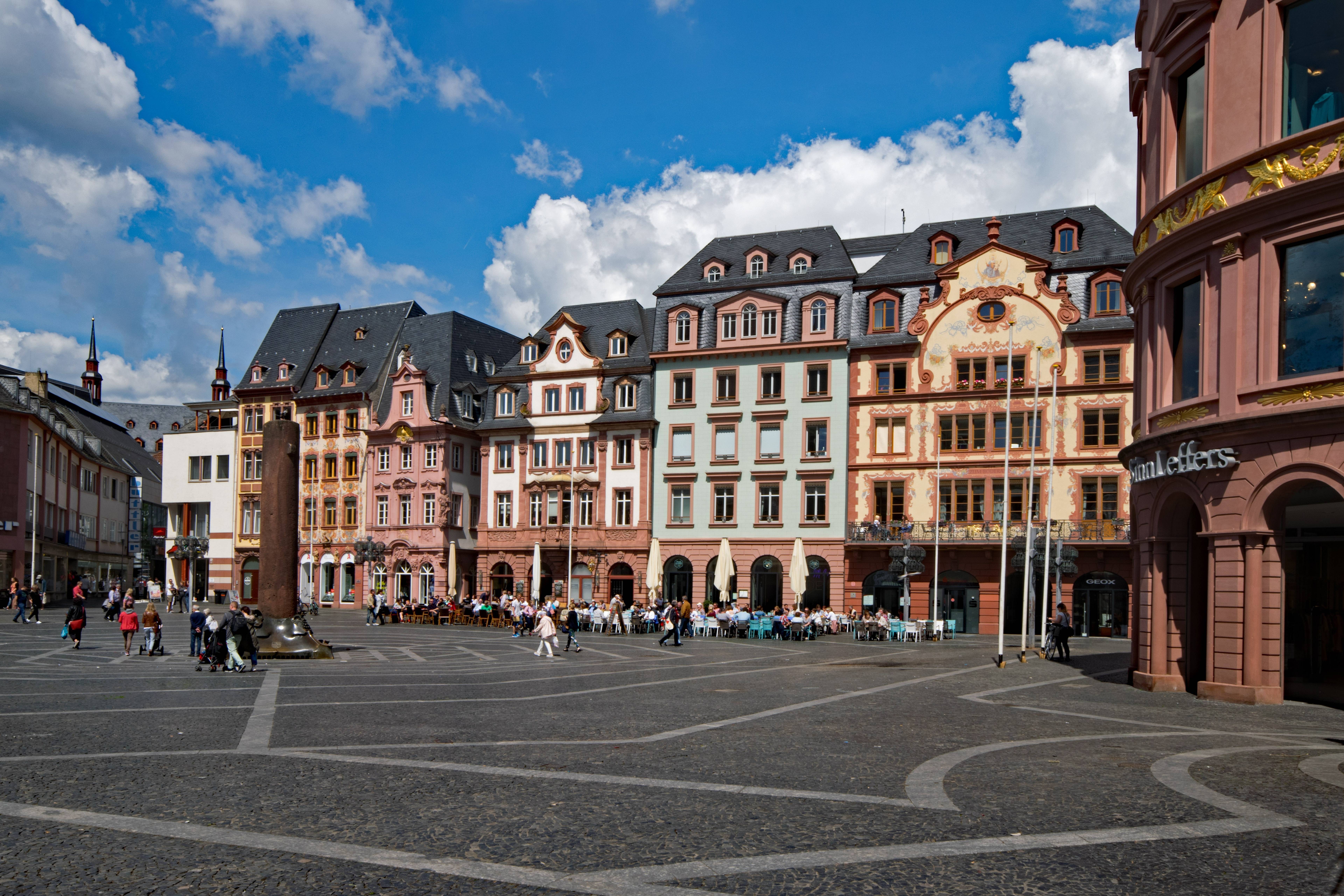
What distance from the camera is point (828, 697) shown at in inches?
844

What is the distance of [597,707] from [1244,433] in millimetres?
12359

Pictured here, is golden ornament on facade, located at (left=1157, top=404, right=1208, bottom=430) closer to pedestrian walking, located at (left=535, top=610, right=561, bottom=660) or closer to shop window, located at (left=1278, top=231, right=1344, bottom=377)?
shop window, located at (left=1278, top=231, right=1344, bottom=377)

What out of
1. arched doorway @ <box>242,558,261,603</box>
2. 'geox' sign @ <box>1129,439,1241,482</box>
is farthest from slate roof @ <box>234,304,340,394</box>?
'geox' sign @ <box>1129,439,1241,482</box>

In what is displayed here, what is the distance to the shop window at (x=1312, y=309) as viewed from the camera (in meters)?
19.9

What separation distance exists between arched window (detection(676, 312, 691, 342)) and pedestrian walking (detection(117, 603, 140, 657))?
32.9 metres

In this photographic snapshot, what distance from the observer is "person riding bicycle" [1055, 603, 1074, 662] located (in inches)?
1283

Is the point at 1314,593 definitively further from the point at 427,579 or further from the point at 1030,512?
the point at 427,579

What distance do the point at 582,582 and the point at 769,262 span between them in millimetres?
19092

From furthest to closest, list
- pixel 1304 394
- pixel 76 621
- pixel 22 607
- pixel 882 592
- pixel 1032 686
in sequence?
pixel 882 592
pixel 22 607
pixel 76 621
pixel 1032 686
pixel 1304 394

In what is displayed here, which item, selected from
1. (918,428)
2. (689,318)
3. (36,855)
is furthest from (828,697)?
(689,318)

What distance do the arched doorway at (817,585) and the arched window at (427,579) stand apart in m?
22.7

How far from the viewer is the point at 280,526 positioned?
3045 cm

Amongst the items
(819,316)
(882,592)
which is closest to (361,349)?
(819,316)

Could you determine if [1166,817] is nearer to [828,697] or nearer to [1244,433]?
[828,697]
